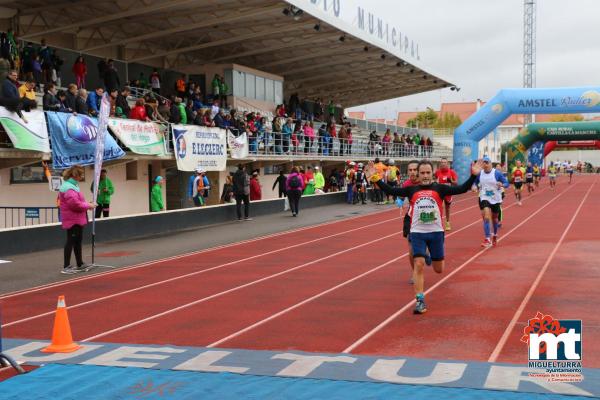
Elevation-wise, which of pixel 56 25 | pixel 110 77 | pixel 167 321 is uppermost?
pixel 56 25

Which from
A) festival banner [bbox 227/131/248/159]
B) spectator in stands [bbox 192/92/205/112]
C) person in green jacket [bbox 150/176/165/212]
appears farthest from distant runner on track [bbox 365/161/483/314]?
spectator in stands [bbox 192/92/205/112]

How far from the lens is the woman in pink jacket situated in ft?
37.2

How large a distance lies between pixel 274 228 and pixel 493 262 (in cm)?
834

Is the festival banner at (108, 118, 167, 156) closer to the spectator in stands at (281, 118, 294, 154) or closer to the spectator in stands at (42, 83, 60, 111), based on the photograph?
the spectator in stands at (42, 83, 60, 111)

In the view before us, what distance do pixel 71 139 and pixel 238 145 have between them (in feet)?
31.3

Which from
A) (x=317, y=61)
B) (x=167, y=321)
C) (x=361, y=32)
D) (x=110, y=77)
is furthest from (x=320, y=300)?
(x=317, y=61)

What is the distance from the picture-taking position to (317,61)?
129ft

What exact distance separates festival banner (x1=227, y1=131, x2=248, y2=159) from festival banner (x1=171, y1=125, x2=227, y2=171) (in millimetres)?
709

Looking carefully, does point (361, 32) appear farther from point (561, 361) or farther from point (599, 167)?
point (599, 167)

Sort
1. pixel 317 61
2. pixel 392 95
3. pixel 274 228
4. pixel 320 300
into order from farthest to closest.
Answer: pixel 392 95 < pixel 317 61 < pixel 274 228 < pixel 320 300

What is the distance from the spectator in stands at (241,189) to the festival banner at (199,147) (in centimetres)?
175

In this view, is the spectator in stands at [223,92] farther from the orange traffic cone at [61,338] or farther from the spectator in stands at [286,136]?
the orange traffic cone at [61,338]

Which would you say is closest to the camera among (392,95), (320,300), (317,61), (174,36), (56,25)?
(320,300)

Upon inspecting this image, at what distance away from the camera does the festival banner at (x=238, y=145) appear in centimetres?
2506
